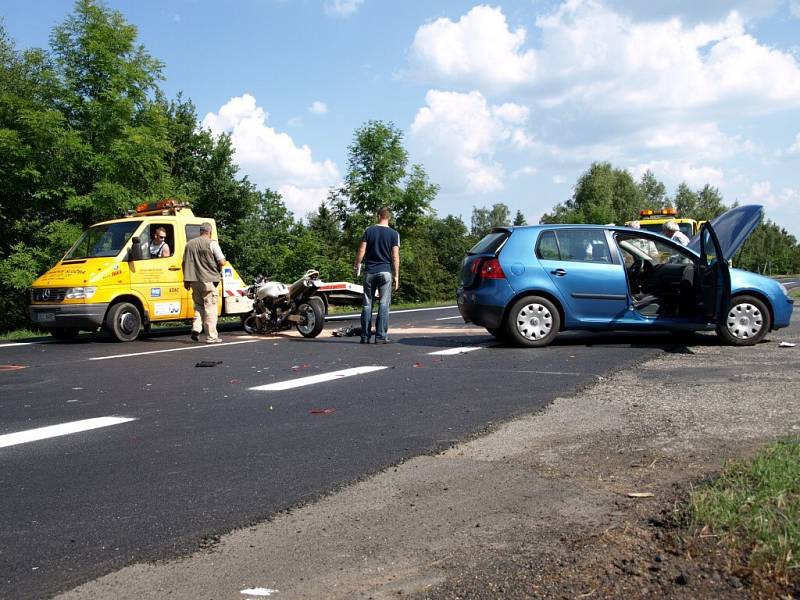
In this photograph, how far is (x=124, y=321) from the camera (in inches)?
543

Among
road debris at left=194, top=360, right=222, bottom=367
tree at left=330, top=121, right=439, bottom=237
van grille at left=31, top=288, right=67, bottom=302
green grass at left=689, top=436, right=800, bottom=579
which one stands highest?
tree at left=330, top=121, right=439, bottom=237

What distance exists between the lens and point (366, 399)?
7090 millimetres

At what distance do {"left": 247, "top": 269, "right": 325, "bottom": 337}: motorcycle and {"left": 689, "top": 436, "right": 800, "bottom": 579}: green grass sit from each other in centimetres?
1025

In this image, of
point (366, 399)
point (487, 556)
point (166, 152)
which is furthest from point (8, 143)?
point (487, 556)

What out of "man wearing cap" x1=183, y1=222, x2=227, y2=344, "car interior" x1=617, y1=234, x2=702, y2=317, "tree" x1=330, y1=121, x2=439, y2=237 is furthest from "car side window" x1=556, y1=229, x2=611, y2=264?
"tree" x1=330, y1=121, x2=439, y2=237

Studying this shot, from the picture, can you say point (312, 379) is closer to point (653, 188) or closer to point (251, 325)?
point (251, 325)

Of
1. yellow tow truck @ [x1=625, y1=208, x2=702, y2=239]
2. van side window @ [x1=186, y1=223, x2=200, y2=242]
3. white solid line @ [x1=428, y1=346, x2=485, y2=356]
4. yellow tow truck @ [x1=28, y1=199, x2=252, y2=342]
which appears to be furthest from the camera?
yellow tow truck @ [x1=625, y1=208, x2=702, y2=239]

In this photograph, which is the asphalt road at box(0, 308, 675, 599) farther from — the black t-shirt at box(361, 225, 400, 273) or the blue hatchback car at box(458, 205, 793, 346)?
the black t-shirt at box(361, 225, 400, 273)

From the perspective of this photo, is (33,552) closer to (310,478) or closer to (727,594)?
(310,478)

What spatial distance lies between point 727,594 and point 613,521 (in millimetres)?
831

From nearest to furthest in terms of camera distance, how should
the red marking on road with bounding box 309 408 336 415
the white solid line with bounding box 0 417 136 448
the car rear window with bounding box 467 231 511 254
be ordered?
the white solid line with bounding box 0 417 136 448 → the red marking on road with bounding box 309 408 336 415 → the car rear window with bounding box 467 231 511 254

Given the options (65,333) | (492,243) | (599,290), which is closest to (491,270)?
(492,243)

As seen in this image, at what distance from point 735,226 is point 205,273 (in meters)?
8.22

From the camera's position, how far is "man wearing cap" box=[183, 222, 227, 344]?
1319 cm
